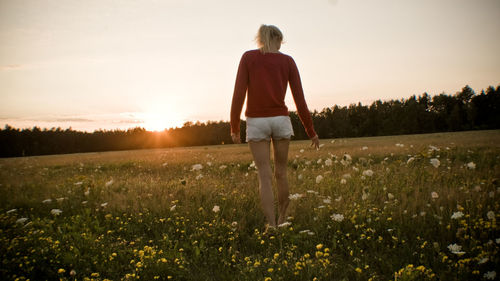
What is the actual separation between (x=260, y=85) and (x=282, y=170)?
120 cm

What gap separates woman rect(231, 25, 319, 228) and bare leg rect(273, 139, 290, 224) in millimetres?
13

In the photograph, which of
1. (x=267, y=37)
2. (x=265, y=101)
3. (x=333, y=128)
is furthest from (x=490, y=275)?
(x=333, y=128)

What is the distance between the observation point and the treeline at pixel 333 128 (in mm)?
65000

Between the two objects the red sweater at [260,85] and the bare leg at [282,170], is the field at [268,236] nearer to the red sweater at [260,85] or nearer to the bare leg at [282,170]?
the bare leg at [282,170]

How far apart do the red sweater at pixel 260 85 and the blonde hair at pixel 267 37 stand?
0.30 ft

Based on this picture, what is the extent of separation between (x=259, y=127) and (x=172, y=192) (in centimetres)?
303

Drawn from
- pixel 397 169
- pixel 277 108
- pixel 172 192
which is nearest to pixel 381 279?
pixel 277 108

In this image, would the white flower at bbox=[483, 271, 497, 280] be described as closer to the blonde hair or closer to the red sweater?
the red sweater

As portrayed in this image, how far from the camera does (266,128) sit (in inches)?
133

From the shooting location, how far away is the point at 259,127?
337 centimetres

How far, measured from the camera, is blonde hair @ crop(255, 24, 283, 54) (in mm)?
3455

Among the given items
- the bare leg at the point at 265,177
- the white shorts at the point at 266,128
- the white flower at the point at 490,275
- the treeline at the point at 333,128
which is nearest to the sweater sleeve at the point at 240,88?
the white shorts at the point at 266,128

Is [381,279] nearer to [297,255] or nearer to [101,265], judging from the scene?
[297,255]

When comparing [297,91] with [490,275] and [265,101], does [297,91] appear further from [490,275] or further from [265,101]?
[490,275]
